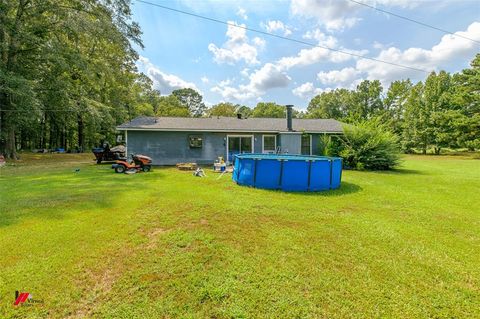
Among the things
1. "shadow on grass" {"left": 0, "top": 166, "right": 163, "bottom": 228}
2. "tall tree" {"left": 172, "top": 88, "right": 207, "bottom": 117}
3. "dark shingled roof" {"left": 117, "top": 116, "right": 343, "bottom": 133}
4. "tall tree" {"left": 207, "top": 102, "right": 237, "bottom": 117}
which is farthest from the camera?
"tall tree" {"left": 172, "top": 88, "right": 207, "bottom": 117}

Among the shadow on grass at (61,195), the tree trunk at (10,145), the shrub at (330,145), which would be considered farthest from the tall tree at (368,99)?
the tree trunk at (10,145)

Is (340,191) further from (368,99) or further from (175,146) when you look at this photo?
(368,99)

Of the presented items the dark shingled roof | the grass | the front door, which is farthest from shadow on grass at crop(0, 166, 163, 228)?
the front door

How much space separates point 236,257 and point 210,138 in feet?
38.3

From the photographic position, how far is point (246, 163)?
8414mm

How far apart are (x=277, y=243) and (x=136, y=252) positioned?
7.33 ft

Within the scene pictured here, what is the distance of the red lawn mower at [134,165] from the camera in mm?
10909

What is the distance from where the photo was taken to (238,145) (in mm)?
15148

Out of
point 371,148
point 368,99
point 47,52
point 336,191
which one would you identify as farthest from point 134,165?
point 368,99

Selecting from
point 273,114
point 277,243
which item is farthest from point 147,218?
point 273,114

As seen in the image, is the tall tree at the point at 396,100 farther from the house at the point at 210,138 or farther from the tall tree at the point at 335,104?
the house at the point at 210,138

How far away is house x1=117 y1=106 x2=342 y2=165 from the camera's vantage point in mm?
13914

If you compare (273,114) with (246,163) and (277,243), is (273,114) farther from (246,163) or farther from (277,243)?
(277,243)

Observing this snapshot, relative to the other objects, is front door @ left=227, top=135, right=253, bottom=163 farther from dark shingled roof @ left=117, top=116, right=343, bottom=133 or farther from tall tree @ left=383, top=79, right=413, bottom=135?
tall tree @ left=383, top=79, right=413, bottom=135
